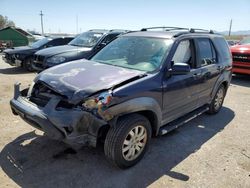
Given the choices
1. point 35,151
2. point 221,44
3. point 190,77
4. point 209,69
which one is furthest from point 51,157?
point 221,44

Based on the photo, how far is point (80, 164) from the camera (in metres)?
3.35

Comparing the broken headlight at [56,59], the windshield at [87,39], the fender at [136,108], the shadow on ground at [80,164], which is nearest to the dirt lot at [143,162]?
the shadow on ground at [80,164]

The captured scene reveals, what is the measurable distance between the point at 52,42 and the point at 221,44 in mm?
7830

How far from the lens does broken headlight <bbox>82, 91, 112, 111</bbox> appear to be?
2.78 m

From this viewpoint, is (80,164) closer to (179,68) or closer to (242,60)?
(179,68)

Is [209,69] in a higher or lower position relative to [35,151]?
higher

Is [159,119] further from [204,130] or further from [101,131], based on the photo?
[204,130]

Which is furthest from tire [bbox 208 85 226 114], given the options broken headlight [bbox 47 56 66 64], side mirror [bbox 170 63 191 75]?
broken headlight [bbox 47 56 66 64]

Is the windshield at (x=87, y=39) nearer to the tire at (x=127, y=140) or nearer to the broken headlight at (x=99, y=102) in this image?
the tire at (x=127, y=140)

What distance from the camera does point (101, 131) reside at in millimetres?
3043

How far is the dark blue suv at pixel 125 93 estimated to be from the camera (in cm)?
281

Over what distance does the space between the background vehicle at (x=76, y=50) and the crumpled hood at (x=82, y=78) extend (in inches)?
142

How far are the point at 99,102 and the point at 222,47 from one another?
372 cm

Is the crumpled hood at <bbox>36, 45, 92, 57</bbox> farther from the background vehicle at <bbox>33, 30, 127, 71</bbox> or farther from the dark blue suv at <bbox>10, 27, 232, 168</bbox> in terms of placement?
the dark blue suv at <bbox>10, 27, 232, 168</bbox>
